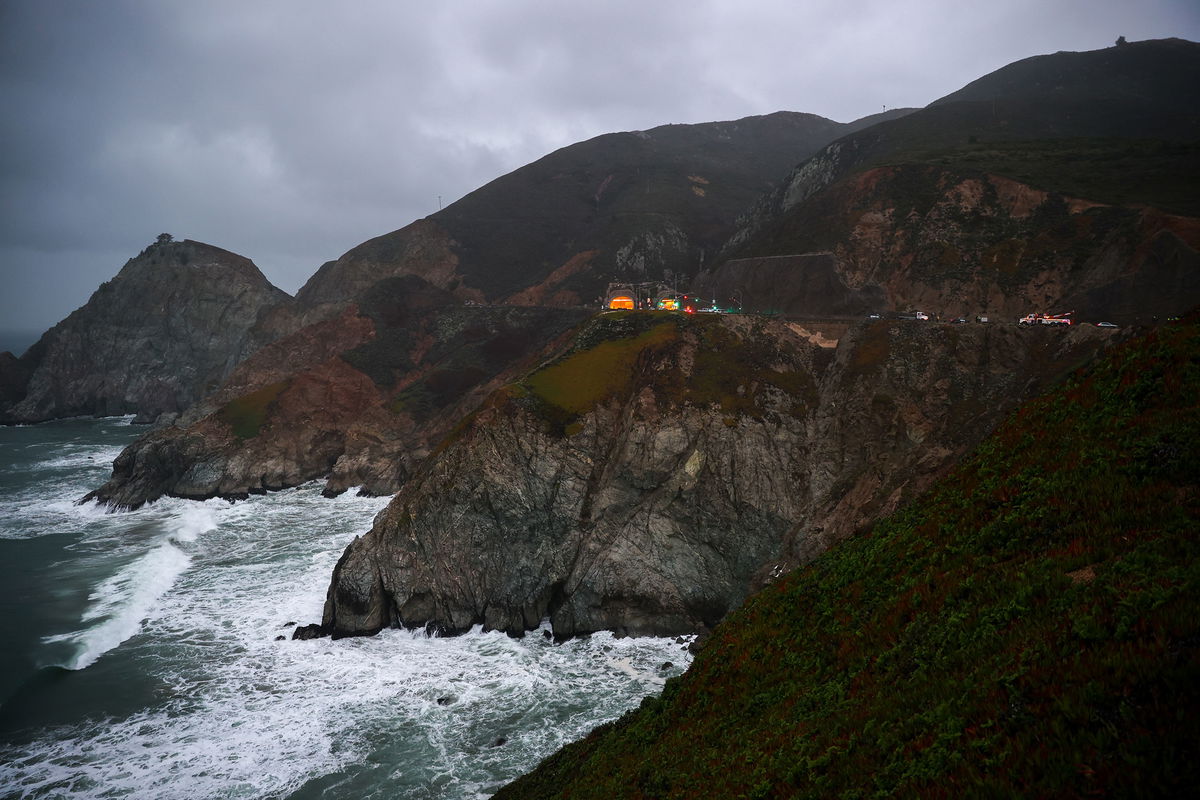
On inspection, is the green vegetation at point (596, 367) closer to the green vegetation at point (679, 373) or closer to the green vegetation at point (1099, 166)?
the green vegetation at point (679, 373)

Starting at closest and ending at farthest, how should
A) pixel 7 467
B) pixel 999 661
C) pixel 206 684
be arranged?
1. pixel 999 661
2. pixel 206 684
3. pixel 7 467

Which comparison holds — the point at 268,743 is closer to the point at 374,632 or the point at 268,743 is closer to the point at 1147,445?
the point at 374,632

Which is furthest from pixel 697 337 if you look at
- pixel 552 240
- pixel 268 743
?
pixel 552 240

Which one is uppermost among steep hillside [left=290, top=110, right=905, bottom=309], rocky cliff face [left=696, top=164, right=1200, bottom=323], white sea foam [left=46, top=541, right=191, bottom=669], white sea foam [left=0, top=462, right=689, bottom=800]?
steep hillside [left=290, top=110, right=905, bottom=309]

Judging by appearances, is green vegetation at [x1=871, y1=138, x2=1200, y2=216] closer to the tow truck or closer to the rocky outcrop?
the tow truck

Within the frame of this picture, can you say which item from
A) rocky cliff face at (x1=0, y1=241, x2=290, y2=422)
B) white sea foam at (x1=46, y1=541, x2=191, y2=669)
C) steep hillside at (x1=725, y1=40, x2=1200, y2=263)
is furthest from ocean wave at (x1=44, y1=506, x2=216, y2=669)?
rocky cliff face at (x1=0, y1=241, x2=290, y2=422)
